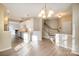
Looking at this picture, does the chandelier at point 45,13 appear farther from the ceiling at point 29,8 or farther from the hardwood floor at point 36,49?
the hardwood floor at point 36,49

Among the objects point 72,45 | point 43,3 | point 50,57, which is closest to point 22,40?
point 50,57

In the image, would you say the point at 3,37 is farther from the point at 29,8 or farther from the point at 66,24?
the point at 66,24

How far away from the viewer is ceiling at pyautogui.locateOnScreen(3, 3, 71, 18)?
2.48m

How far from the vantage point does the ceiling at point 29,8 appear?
2477 millimetres

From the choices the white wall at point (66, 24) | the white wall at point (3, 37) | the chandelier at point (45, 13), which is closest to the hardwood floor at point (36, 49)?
the white wall at point (3, 37)

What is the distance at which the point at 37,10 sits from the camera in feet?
8.63

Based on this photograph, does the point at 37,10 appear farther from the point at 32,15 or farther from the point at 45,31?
the point at 45,31

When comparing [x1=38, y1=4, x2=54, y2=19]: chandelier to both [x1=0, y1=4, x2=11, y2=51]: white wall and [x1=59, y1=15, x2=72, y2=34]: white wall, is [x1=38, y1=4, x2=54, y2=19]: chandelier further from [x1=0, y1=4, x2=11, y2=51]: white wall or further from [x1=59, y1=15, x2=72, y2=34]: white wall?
[x1=0, y1=4, x2=11, y2=51]: white wall

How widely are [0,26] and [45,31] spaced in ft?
3.52

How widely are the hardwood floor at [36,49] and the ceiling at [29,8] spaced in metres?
0.66

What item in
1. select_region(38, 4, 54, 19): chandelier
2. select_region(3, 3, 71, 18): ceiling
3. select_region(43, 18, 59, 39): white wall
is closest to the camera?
select_region(3, 3, 71, 18): ceiling

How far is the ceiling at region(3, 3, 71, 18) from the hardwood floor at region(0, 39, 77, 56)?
25.8 inches

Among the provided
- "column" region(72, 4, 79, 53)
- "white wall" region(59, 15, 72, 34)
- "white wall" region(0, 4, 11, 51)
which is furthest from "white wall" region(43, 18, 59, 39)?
"white wall" region(0, 4, 11, 51)

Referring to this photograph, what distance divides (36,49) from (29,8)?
984mm
